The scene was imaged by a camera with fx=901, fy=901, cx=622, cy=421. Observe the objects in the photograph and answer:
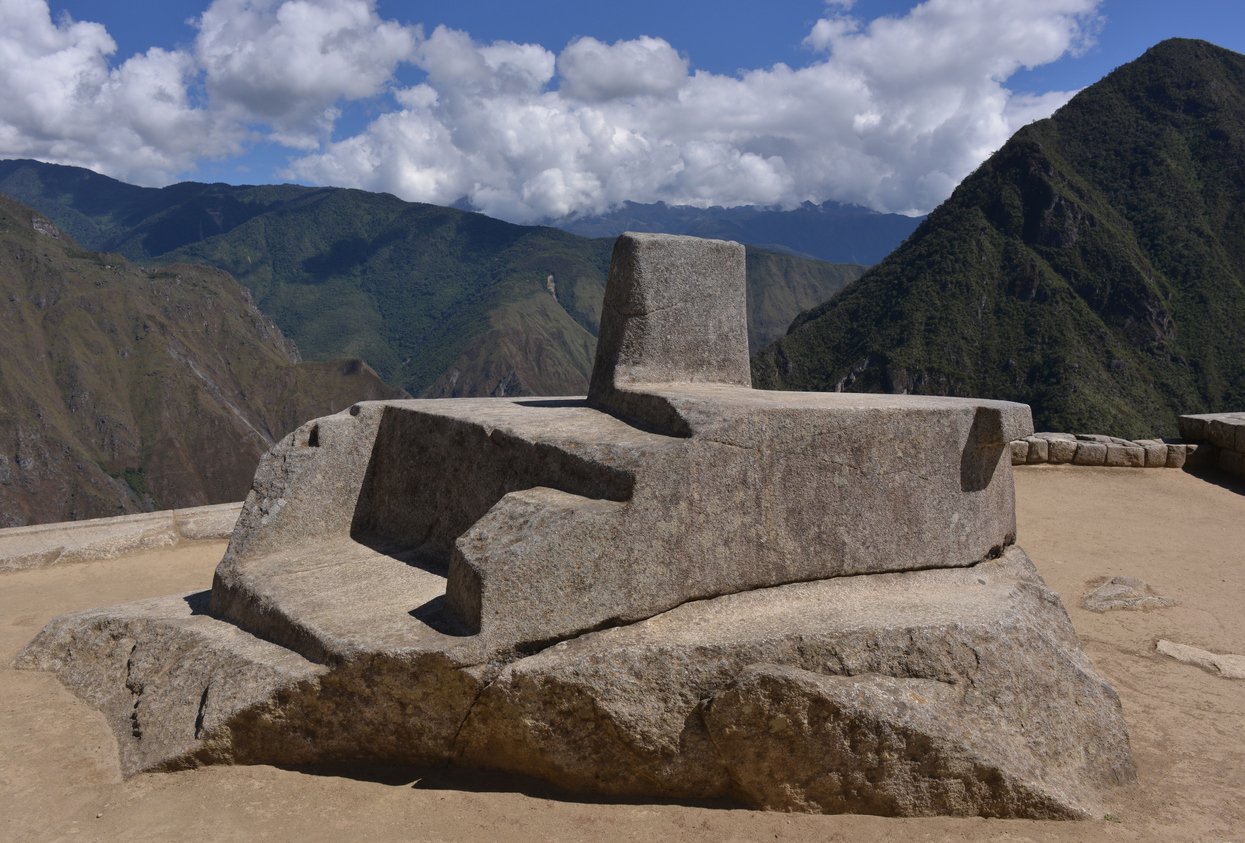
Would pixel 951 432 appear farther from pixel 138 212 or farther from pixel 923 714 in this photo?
pixel 138 212

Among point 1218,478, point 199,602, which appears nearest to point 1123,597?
point 1218,478

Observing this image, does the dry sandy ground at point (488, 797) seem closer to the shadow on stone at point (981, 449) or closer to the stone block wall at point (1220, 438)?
the shadow on stone at point (981, 449)

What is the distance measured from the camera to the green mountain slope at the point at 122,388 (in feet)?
204

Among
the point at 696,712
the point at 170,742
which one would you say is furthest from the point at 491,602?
the point at 170,742

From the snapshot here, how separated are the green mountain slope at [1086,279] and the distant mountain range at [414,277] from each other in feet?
184

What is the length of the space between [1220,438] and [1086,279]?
44.5m

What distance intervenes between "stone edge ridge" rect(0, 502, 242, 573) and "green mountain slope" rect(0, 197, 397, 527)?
56.8m

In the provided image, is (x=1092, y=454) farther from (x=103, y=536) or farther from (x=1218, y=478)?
(x=103, y=536)

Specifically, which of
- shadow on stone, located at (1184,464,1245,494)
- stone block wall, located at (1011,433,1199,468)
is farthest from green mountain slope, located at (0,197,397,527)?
shadow on stone, located at (1184,464,1245,494)

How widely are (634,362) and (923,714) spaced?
2.52 meters

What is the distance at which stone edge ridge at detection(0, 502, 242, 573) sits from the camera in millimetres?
7125

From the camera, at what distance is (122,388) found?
75625 millimetres

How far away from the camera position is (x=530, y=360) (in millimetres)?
111375

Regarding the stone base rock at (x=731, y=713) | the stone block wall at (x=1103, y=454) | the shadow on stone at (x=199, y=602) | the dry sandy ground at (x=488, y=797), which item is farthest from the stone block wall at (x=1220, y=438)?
the shadow on stone at (x=199, y=602)
